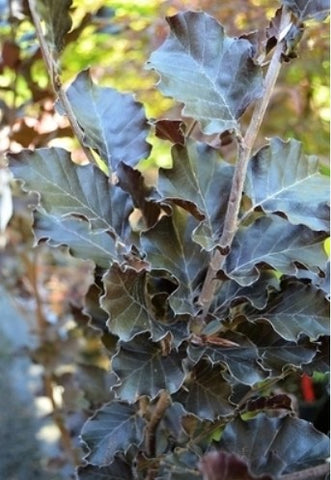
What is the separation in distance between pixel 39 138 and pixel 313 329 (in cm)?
64

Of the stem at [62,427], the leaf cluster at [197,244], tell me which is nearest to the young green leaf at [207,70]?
the leaf cluster at [197,244]

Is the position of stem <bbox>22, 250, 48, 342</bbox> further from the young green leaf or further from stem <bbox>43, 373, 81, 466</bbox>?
the young green leaf

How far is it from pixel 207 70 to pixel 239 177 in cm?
9

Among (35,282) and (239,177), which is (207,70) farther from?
(35,282)

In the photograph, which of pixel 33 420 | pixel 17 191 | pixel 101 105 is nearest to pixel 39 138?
pixel 17 191

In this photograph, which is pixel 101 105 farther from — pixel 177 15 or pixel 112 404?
pixel 112 404

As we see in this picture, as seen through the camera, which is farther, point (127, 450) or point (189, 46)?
point (127, 450)

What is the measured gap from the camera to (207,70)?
0.58 meters

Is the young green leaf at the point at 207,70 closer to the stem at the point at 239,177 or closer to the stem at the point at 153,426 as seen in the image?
the stem at the point at 239,177

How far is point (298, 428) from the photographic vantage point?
25.0 inches

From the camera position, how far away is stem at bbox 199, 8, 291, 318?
0.55m

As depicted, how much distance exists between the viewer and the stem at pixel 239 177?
1.80 feet

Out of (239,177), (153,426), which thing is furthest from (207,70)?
(153,426)

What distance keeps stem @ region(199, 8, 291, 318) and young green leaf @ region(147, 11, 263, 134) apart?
1 centimetres
